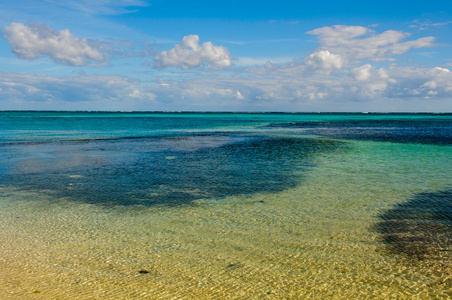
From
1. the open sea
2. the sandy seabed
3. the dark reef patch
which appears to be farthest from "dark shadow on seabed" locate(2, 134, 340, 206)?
the dark reef patch

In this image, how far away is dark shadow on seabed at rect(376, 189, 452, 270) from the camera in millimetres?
6059

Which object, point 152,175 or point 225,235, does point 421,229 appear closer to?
point 225,235

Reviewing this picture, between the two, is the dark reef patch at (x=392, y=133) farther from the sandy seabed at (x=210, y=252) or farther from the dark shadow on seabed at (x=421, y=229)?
the sandy seabed at (x=210, y=252)

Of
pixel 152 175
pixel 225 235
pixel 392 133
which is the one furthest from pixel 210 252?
pixel 392 133

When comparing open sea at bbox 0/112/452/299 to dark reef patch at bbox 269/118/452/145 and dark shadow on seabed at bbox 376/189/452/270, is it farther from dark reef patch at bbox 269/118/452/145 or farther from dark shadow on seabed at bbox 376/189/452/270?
dark reef patch at bbox 269/118/452/145

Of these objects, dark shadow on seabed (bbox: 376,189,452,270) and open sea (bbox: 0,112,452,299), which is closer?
open sea (bbox: 0,112,452,299)

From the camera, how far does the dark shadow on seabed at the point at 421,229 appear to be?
606cm

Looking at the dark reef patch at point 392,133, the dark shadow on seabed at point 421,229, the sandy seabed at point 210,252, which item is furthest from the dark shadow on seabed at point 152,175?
the dark reef patch at point 392,133

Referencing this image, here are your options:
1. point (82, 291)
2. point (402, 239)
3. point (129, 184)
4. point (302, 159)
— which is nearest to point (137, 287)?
point (82, 291)

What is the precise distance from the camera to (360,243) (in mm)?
6598

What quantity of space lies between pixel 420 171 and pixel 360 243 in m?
10.1

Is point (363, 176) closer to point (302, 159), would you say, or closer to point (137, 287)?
point (302, 159)

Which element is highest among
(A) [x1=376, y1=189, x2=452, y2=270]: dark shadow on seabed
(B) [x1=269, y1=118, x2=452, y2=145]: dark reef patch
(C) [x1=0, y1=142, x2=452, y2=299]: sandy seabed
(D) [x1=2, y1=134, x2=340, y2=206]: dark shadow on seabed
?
(B) [x1=269, y1=118, x2=452, y2=145]: dark reef patch

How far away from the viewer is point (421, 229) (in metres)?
7.32
